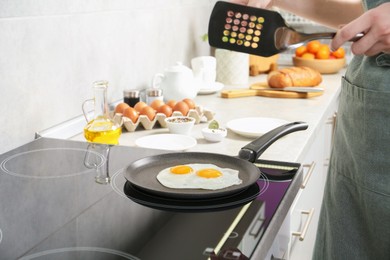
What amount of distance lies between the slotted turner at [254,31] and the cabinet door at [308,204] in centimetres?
50


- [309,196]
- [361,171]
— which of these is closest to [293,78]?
[309,196]

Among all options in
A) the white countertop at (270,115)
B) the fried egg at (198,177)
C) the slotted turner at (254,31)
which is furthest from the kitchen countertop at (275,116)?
the slotted turner at (254,31)

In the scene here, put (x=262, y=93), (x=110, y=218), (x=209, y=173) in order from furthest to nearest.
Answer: (x=262, y=93)
(x=209, y=173)
(x=110, y=218)

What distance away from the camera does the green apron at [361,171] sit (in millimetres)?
1177

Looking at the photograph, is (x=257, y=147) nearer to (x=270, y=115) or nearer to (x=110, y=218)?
(x=110, y=218)

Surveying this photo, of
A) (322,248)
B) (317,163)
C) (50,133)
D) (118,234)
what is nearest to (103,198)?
(118,234)

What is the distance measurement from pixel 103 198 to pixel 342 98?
653 millimetres

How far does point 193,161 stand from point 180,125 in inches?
14.4

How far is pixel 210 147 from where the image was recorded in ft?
4.44

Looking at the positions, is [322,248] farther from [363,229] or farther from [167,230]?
[167,230]

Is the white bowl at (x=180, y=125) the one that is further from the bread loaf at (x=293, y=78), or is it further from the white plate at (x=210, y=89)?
the bread loaf at (x=293, y=78)

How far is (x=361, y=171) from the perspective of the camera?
122 centimetres

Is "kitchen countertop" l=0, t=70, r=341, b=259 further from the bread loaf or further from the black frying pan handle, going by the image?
the bread loaf

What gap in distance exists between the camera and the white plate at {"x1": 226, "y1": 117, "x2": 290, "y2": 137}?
1.45m
